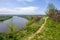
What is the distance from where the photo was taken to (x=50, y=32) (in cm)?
285

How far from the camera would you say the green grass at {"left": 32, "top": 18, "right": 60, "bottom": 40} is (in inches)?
111

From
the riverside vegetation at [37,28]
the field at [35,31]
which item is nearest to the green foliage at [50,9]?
the riverside vegetation at [37,28]

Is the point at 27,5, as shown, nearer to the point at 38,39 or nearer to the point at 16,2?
the point at 16,2

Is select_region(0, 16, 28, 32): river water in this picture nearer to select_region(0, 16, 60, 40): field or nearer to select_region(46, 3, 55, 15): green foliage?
select_region(0, 16, 60, 40): field

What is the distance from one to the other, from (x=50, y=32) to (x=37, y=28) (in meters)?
0.25

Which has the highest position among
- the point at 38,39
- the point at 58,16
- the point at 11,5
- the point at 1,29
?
the point at 11,5

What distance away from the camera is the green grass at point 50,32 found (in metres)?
2.82

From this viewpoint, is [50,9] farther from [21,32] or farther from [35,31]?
[21,32]

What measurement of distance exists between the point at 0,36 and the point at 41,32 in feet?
2.43

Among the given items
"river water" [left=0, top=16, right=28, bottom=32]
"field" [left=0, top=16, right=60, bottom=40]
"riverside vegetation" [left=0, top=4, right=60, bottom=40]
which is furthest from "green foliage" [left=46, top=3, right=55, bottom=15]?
"river water" [left=0, top=16, right=28, bottom=32]

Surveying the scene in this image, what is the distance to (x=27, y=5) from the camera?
2.87 m

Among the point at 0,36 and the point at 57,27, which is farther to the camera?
the point at 57,27

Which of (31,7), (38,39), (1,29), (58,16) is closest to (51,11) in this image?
(58,16)

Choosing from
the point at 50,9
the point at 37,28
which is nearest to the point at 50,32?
the point at 37,28
